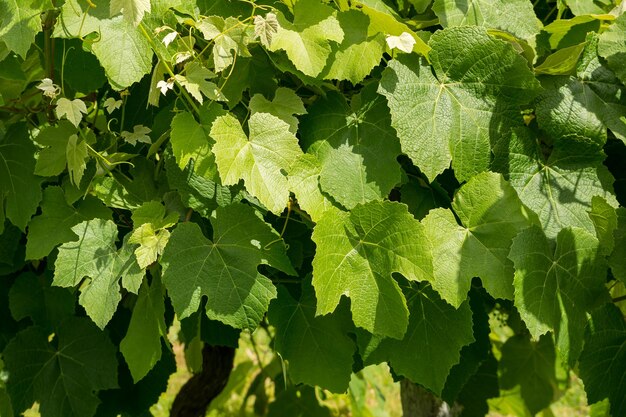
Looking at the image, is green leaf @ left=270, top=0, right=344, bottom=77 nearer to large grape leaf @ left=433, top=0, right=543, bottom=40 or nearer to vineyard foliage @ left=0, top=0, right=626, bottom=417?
vineyard foliage @ left=0, top=0, right=626, bottom=417

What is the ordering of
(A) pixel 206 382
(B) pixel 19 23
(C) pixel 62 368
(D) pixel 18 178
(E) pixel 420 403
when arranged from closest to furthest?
(B) pixel 19 23 < (D) pixel 18 178 < (C) pixel 62 368 < (E) pixel 420 403 < (A) pixel 206 382

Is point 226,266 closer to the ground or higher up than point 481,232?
closer to the ground

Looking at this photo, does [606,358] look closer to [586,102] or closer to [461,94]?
[586,102]

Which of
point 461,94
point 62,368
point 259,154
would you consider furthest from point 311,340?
point 62,368

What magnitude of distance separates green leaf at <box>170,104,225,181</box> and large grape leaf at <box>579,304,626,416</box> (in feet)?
2.89

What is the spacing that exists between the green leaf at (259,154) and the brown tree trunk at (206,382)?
170 centimetres

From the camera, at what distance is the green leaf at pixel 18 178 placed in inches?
79.0

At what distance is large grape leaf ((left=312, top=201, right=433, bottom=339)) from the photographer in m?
1.71

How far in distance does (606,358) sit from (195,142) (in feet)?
3.34

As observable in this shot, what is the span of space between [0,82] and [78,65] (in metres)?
0.29

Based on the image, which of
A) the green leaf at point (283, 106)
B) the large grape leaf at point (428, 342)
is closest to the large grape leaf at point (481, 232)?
the large grape leaf at point (428, 342)

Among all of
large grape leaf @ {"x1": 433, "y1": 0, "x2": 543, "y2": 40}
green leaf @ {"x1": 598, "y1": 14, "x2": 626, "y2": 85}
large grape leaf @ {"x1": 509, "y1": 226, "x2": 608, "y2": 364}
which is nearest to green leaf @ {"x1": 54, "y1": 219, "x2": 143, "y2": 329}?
large grape leaf @ {"x1": 509, "y1": 226, "x2": 608, "y2": 364}

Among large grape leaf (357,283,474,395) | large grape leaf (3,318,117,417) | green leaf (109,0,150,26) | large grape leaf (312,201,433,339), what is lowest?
large grape leaf (3,318,117,417)

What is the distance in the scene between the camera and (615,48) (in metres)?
1.87
